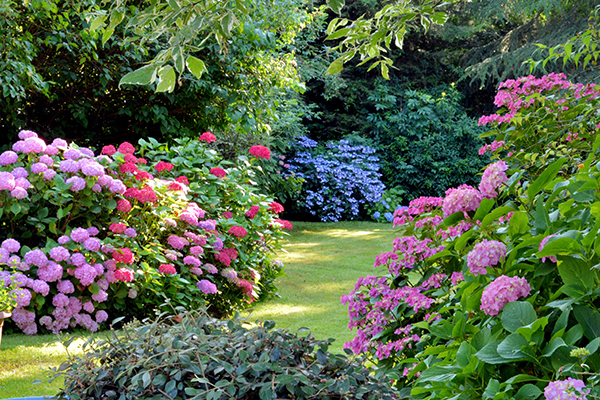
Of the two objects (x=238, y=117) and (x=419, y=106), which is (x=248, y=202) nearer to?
(x=238, y=117)

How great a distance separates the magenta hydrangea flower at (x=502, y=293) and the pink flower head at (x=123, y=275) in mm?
3371

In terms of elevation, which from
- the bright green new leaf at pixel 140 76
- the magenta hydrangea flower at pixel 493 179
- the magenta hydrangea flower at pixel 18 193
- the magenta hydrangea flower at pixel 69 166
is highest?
the bright green new leaf at pixel 140 76

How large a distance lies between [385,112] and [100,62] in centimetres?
859

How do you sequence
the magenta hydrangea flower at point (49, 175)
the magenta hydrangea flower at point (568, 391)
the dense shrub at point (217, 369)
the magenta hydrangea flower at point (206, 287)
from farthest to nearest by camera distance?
A: the magenta hydrangea flower at point (206, 287) → the magenta hydrangea flower at point (49, 175) → the dense shrub at point (217, 369) → the magenta hydrangea flower at point (568, 391)

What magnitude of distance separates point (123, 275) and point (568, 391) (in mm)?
3604

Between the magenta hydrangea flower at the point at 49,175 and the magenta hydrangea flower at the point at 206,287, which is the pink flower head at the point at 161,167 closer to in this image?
the magenta hydrangea flower at the point at 49,175

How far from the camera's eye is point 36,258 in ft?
12.6

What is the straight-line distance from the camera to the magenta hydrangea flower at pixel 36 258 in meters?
3.84

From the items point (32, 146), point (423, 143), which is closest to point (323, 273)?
point (32, 146)

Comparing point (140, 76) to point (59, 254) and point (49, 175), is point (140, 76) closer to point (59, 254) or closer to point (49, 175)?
point (59, 254)

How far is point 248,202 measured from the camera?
5426 millimetres


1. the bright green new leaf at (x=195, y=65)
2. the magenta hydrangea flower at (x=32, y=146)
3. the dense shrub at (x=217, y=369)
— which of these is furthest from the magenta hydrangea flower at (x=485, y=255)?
the magenta hydrangea flower at (x=32, y=146)

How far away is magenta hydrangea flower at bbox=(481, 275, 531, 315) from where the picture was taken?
1.03 metres

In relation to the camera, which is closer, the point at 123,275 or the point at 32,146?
the point at 123,275
